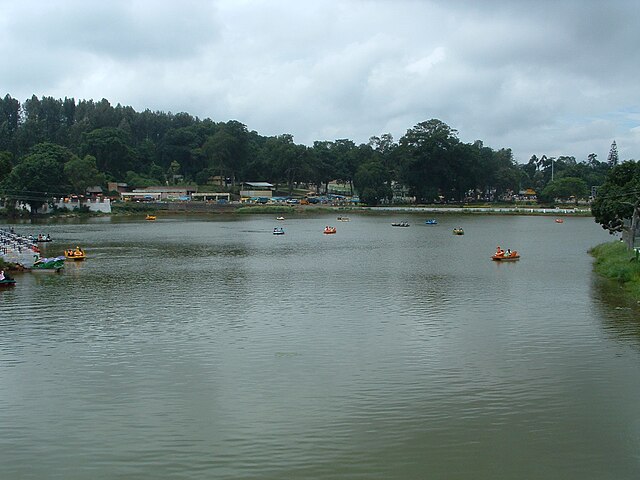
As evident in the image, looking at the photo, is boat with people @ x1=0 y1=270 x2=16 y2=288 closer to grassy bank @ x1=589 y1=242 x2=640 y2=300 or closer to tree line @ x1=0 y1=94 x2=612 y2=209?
grassy bank @ x1=589 y1=242 x2=640 y2=300

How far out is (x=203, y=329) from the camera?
76.4 ft

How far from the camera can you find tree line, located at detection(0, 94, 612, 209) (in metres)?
127

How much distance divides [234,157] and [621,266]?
108401 millimetres

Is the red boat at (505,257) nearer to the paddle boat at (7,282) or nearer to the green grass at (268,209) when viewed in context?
the paddle boat at (7,282)

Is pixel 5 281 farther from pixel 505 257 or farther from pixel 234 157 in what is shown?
pixel 234 157

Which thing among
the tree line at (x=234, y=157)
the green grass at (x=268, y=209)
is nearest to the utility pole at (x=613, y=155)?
the tree line at (x=234, y=157)

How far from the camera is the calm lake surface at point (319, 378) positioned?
12.8 meters

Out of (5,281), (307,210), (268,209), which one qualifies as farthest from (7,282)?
(307,210)

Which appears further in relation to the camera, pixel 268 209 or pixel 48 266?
pixel 268 209

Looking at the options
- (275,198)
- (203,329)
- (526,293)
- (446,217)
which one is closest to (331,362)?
(203,329)

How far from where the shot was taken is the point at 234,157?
135625mm

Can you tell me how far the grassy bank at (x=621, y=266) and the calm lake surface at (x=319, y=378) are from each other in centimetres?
102

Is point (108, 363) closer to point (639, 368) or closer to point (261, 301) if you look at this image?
point (261, 301)

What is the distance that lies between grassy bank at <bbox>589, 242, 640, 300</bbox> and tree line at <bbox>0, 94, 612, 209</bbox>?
272ft
